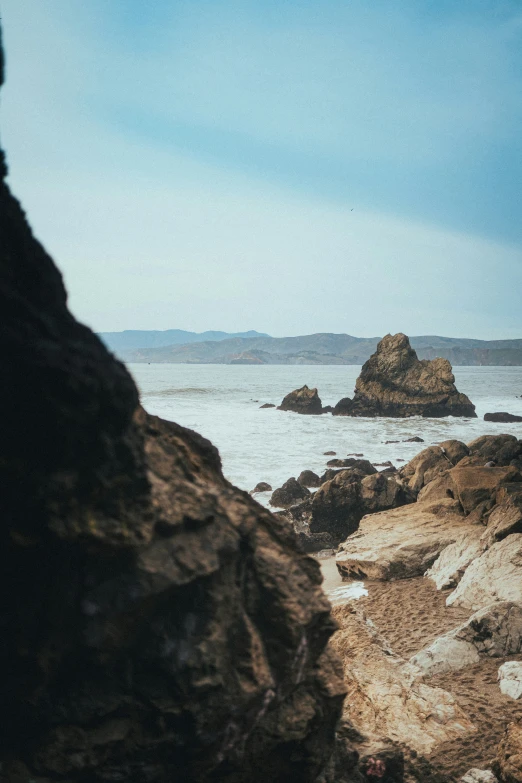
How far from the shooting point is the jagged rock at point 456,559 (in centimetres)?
994

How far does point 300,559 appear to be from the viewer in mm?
3352

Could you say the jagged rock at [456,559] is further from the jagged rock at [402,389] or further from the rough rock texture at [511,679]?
the jagged rock at [402,389]

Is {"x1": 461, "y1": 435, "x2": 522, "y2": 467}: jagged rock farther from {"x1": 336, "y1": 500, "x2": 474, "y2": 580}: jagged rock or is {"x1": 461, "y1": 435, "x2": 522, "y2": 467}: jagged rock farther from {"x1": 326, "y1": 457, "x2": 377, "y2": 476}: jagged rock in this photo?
{"x1": 336, "y1": 500, "x2": 474, "y2": 580}: jagged rock

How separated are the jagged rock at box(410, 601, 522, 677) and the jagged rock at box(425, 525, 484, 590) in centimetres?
238

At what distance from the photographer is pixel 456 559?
1036 centimetres

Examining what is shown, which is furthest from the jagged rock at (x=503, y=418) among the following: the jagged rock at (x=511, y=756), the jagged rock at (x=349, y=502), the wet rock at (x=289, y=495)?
the jagged rock at (x=511, y=756)

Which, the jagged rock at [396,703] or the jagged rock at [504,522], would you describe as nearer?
the jagged rock at [396,703]

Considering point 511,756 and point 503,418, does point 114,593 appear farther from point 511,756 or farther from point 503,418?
point 503,418

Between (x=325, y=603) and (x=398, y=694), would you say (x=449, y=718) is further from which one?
(x=325, y=603)

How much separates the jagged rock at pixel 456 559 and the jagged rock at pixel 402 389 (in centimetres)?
3905

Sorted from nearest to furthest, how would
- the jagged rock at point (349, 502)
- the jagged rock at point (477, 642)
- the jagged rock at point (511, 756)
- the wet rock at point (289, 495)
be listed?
the jagged rock at point (511, 756)
the jagged rock at point (477, 642)
the jagged rock at point (349, 502)
the wet rock at point (289, 495)

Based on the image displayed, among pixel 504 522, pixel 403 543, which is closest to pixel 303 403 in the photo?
pixel 403 543

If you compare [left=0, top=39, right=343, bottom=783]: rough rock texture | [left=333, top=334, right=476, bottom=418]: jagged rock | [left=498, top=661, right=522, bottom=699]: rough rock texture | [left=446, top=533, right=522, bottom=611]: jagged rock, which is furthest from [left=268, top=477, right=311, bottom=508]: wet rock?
[left=333, top=334, right=476, bottom=418]: jagged rock

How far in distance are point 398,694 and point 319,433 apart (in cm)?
3188
